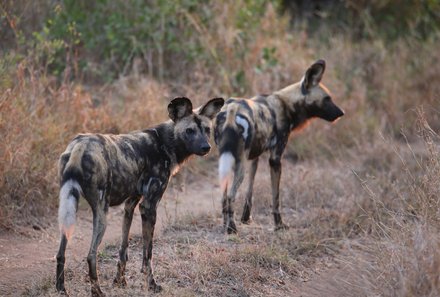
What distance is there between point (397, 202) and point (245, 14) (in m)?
3.89

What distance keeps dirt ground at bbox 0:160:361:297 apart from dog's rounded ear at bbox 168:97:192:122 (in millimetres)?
916

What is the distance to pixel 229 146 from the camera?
18.1 ft

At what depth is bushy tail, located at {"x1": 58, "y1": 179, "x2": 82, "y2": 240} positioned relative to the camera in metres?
3.83

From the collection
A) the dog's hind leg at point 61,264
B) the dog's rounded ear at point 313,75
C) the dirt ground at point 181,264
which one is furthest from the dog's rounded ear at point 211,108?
the dog's rounded ear at point 313,75

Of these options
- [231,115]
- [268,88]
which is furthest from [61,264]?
[268,88]

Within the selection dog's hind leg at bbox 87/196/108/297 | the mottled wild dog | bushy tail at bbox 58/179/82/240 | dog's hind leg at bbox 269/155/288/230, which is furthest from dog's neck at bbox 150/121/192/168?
dog's hind leg at bbox 269/155/288/230

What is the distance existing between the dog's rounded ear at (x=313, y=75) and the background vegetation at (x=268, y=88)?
0.87m

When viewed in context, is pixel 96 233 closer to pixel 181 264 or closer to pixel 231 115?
pixel 181 264

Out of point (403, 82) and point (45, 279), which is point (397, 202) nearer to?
point (45, 279)

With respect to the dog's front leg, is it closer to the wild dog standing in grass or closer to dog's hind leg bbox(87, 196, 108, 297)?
dog's hind leg bbox(87, 196, 108, 297)

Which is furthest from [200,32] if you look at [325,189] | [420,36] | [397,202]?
[420,36]

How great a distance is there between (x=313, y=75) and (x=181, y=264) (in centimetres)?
240

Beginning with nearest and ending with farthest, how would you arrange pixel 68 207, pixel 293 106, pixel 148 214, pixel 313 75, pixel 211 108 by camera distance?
1. pixel 68 207
2. pixel 148 214
3. pixel 211 108
4. pixel 293 106
5. pixel 313 75

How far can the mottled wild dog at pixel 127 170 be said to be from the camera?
396 cm
